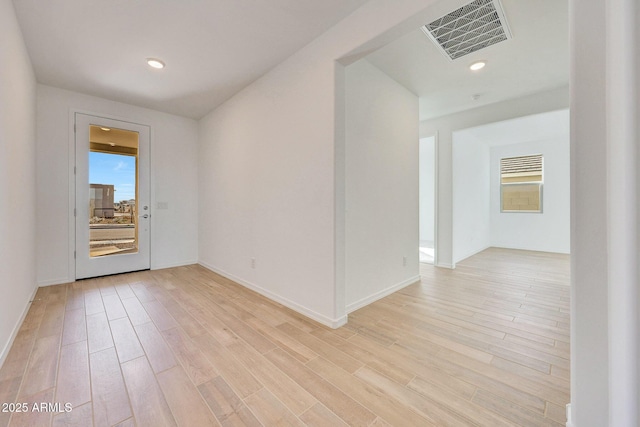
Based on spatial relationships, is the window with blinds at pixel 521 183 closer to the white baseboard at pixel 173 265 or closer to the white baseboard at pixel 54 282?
the white baseboard at pixel 173 265

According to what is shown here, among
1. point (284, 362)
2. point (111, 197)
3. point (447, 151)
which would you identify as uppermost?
point (447, 151)

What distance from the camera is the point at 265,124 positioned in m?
3.01

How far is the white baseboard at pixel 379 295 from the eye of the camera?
260 centimetres

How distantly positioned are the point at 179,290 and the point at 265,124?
2351 millimetres

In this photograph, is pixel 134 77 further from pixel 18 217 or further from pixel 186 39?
pixel 18 217

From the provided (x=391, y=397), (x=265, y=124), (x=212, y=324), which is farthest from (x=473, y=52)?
(x=212, y=324)

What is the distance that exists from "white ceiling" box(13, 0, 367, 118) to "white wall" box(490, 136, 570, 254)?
650cm

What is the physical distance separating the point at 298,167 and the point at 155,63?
6.72ft

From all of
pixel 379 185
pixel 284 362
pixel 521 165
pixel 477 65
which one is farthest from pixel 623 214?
pixel 521 165

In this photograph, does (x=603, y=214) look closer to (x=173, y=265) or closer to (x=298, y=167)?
(x=298, y=167)

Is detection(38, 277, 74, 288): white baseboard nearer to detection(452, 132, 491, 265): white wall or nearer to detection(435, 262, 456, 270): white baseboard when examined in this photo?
detection(435, 262, 456, 270): white baseboard

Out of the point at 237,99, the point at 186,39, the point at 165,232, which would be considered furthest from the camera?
the point at 165,232

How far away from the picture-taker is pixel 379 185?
2.97m

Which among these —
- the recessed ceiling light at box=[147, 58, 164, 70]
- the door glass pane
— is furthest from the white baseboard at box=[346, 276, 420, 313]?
the door glass pane
